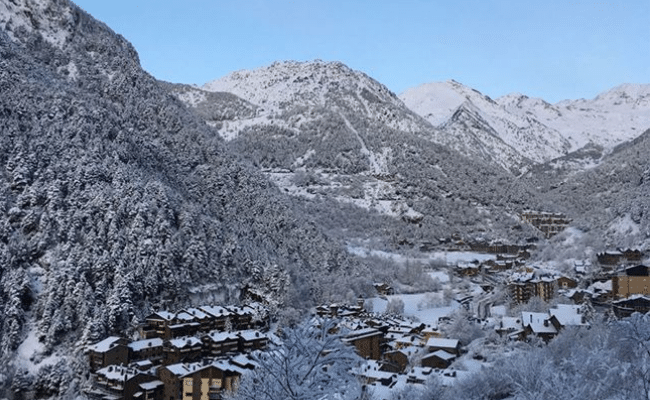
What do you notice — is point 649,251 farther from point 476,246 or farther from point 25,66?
point 25,66

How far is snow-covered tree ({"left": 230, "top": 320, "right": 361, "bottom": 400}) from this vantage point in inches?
510

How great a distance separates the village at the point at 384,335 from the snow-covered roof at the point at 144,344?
0.12 m

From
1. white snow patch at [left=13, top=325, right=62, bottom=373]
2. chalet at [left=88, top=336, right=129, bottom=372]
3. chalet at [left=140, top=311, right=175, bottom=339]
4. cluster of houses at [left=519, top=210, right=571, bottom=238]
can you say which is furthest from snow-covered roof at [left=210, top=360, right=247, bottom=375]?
cluster of houses at [left=519, top=210, right=571, bottom=238]

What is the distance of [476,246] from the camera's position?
149375 millimetres

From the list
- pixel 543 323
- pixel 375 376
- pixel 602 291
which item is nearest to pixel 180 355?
pixel 375 376

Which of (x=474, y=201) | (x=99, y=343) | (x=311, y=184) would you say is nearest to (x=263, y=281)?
(x=99, y=343)

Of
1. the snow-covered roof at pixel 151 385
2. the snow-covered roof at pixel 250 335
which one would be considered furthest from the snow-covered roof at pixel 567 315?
the snow-covered roof at pixel 151 385

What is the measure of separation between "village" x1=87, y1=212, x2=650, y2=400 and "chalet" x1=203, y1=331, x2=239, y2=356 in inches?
3.8

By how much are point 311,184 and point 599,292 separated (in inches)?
4749

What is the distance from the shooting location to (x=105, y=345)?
54.2 meters

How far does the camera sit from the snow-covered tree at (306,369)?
12945 millimetres

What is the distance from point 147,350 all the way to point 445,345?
28.2 metres

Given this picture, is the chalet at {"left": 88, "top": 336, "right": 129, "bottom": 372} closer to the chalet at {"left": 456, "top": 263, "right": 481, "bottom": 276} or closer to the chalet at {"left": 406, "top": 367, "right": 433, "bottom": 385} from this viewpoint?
the chalet at {"left": 406, "top": 367, "right": 433, "bottom": 385}

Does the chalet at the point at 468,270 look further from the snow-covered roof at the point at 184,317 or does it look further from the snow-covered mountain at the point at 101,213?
the snow-covered roof at the point at 184,317
